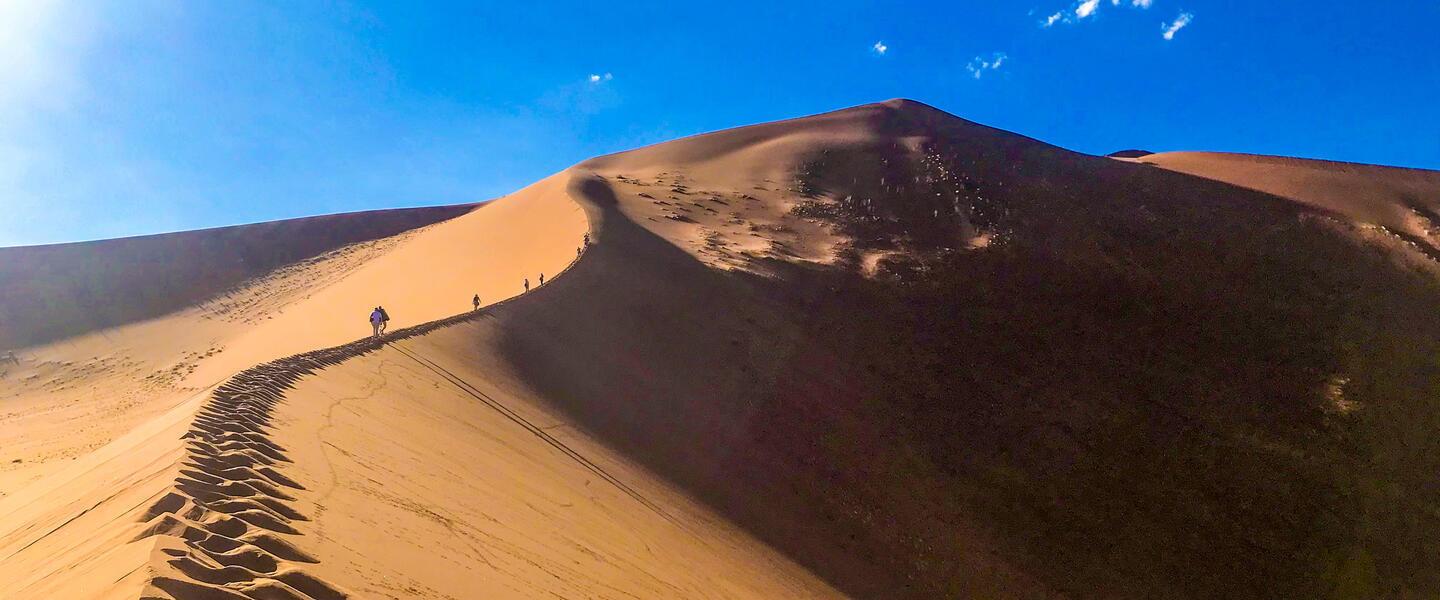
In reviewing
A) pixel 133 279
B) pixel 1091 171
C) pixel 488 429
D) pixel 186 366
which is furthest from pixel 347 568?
pixel 1091 171

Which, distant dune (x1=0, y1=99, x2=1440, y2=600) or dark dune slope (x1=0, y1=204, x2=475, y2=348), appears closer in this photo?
distant dune (x1=0, y1=99, x2=1440, y2=600)

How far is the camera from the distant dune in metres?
4.71

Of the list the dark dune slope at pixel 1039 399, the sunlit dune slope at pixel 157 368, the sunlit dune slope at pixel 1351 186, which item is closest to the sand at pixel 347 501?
the sunlit dune slope at pixel 157 368

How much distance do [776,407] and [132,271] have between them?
2362 cm

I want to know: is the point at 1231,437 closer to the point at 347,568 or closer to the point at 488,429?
the point at 488,429

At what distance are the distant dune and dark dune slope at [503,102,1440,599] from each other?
8cm

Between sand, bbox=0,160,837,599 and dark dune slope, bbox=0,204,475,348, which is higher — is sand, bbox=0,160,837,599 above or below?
below

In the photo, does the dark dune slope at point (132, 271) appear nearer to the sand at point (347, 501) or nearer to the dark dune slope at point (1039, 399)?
the sand at point (347, 501)

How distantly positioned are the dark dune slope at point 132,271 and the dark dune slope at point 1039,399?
14.2m

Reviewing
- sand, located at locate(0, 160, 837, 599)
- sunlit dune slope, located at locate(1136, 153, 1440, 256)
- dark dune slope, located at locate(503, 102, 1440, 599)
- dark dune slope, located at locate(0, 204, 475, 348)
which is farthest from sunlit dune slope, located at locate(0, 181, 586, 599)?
sunlit dune slope, located at locate(1136, 153, 1440, 256)

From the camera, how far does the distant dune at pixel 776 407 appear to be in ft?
15.5

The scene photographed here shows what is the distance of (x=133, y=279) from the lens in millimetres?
25297

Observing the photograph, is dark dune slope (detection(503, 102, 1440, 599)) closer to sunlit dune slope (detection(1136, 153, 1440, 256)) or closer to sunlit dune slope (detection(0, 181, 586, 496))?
sunlit dune slope (detection(0, 181, 586, 496))

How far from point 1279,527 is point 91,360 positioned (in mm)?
26618
